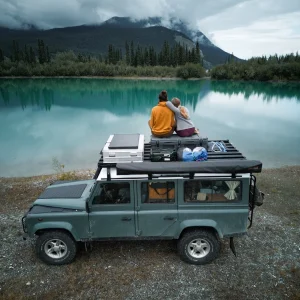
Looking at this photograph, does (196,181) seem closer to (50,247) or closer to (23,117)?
(50,247)

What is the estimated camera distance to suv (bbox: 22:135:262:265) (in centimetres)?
610

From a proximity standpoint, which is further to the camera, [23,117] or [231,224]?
[23,117]

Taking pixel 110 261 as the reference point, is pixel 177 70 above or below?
above

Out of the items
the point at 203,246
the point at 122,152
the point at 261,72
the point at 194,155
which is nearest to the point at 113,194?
the point at 122,152

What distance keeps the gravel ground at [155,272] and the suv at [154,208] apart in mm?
448

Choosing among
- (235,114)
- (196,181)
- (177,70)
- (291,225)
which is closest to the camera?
(196,181)

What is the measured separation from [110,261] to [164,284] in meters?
1.45

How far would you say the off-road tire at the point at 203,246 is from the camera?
259 inches

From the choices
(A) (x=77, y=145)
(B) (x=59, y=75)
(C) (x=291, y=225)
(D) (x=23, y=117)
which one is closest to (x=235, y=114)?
(A) (x=77, y=145)

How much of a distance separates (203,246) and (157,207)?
1.49m

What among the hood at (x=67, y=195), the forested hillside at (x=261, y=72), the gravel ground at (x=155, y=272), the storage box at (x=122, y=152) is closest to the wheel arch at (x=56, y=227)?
the hood at (x=67, y=195)

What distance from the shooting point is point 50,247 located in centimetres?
674

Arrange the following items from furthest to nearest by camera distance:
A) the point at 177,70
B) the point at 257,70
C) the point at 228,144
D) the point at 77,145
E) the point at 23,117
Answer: the point at 177,70 → the point at 257,70 → the point at 23,117 → the point at 77,145 → the point at 228,144

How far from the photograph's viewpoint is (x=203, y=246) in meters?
6.75
